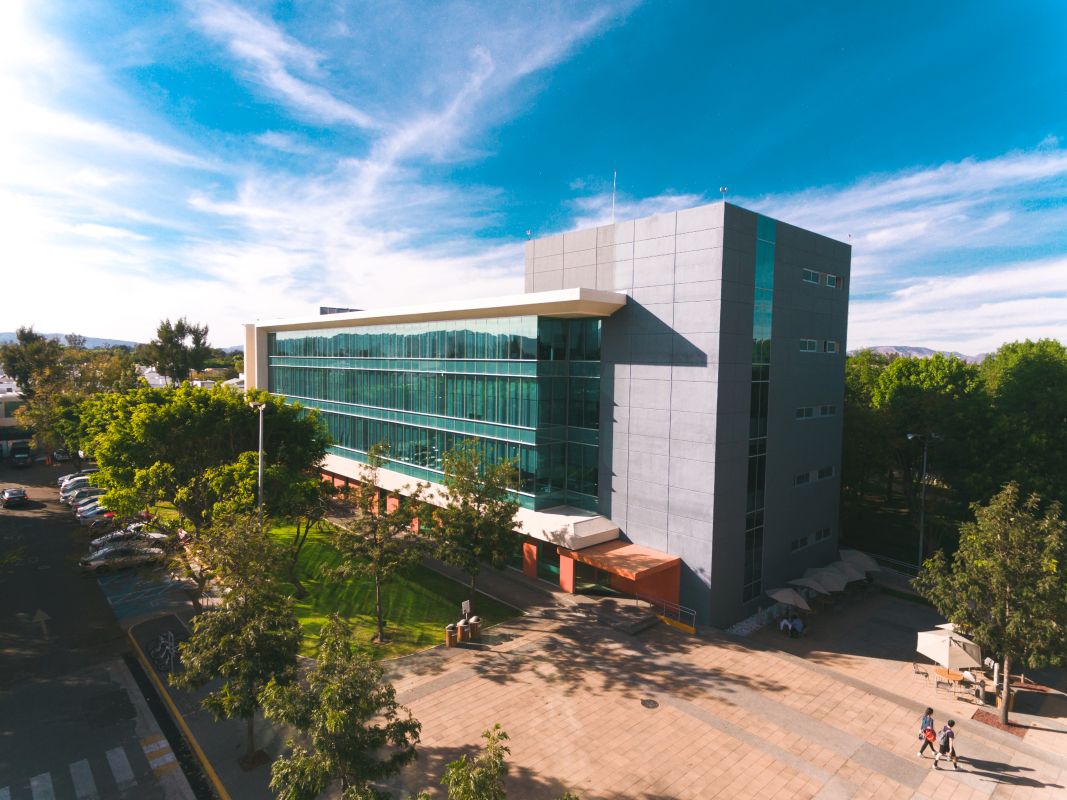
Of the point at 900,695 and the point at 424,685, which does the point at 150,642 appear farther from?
the point at 900,695

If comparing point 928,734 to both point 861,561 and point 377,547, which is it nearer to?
point 861,561

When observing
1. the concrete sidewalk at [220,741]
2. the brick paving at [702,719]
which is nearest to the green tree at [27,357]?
the concrete sidewalk at [220,741]

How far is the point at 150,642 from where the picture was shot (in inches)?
894

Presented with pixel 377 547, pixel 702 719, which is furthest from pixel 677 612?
pixel 377 547

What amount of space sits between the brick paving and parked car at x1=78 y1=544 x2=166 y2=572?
55.5 feet

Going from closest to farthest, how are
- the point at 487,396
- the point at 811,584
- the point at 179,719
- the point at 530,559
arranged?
the point at 179,719, the point at 811,584, the point at 530,559, the point at 487,396

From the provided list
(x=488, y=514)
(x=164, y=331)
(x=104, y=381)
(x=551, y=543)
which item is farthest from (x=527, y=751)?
(x=164, y=331)

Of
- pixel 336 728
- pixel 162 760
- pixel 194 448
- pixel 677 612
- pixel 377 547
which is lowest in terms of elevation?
pixel 162 760

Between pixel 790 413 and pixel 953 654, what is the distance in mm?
11809

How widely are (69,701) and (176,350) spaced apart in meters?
62.2

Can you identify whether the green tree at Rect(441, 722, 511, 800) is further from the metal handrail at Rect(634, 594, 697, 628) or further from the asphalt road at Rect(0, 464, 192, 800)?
the metal handrail at Rect(634, 594, 697, 628)

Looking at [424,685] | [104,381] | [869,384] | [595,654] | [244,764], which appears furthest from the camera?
[104,381]

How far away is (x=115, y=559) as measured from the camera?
29312 millimetres

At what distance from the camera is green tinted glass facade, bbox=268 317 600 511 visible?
29.1 meters
